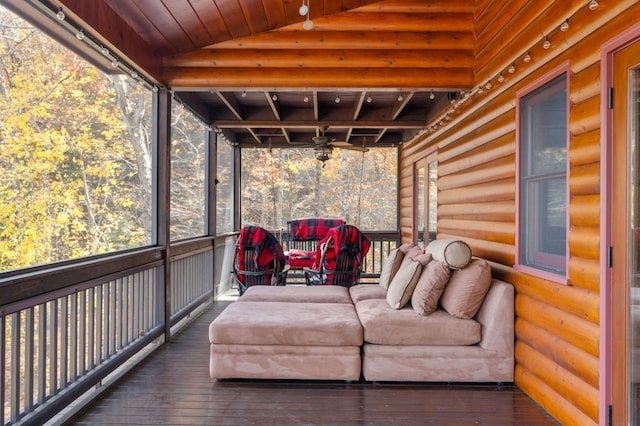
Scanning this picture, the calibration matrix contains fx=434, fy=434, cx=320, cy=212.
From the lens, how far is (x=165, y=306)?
443 cm

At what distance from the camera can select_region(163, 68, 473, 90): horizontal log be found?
13.7 feet

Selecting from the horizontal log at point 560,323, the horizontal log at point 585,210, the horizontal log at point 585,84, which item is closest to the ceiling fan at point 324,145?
the horizontal log at point 560,323

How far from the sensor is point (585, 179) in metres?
2.45

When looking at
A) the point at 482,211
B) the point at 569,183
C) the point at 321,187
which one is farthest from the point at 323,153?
the point at 321,187

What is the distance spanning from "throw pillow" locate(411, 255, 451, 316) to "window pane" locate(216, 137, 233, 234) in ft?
14.4

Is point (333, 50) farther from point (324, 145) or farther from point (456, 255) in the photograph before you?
point (324, 145)

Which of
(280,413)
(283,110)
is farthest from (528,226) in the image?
(283,110)

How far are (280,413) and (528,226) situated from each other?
2.21 metres

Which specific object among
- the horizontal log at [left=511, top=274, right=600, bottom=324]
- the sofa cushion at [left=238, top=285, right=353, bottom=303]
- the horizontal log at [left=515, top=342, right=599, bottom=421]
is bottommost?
the horizontal log at [left=515, top=342, right=599, bottom=421]

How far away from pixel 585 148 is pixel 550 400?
5.38ft

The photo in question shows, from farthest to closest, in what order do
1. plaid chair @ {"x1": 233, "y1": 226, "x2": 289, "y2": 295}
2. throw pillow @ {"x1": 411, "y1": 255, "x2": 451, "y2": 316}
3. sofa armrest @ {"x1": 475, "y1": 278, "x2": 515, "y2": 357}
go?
1. plaid chair @ {"x1": 233, "y1": 226, "x2": 289, "y2": 295}
2. throw pillow @ {"x1": 411, "y1": 255, "x2": 451, "y2": 316}
3. sofa armrest @ {"x1": 475, "y1": 278, "x2": 515, "y2": 357}

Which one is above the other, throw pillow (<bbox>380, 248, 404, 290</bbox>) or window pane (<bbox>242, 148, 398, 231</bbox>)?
window pane (<bbox>242, 148, 398, 231</bbox>)

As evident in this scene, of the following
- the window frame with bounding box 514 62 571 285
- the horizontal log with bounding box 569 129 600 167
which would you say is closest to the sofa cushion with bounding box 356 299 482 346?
the window frame with bounding box 514 62 571 285

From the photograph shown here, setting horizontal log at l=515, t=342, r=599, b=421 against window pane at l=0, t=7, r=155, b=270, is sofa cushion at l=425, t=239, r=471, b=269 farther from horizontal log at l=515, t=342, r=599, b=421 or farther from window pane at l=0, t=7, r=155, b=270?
window pane at l=0, t=7, r=155, b=270
